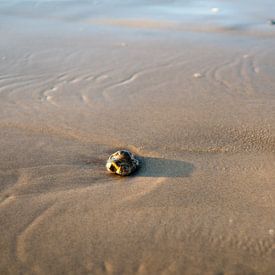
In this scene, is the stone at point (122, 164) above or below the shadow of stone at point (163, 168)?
above

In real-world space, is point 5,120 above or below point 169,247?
above

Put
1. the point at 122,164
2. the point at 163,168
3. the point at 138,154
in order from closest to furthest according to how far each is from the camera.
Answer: the point at 122,164, the point at 163,168, the point at 138,154

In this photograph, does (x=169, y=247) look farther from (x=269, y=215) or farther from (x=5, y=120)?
(x=5, y=120)

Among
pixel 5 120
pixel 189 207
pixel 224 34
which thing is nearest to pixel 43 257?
A: pixel 189 207

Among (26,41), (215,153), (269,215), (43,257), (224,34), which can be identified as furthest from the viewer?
(224,34)

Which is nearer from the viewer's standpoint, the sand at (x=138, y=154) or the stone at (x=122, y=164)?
the sand at (x=138, y=154)
